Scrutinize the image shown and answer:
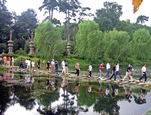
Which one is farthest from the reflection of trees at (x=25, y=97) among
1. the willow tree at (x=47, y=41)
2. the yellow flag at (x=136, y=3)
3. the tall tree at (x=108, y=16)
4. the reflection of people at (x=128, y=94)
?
the tall tree at (x=108, y=16)

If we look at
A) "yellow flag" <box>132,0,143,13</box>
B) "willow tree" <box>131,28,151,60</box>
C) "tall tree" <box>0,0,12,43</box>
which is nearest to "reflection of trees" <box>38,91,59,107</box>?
"yellow flag" <box>132,0,143,13</box>

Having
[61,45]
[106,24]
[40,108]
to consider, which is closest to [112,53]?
[61,45]

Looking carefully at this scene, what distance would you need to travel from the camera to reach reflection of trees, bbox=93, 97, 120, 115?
1068cm

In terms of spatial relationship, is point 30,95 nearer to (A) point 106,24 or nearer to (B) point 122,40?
(B) point 122,40

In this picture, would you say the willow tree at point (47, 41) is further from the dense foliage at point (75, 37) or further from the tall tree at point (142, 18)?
the tall tree at point (142, 18)

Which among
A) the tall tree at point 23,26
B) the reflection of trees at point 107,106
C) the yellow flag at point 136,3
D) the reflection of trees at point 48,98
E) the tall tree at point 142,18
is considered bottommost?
the reflection of trees at point 107,106

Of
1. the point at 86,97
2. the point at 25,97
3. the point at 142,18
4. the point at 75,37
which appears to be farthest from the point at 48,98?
the point at 142,18

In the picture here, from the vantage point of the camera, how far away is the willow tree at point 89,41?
4800 cm

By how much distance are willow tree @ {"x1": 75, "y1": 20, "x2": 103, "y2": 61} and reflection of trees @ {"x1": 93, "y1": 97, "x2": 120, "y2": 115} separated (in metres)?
35.4

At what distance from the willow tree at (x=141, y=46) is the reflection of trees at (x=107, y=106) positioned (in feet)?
151

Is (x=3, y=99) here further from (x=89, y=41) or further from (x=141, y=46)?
(x=141, y=46)

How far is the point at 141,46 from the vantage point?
185ft

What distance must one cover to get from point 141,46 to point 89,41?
15.2m

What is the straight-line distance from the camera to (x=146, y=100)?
12.8 metres
